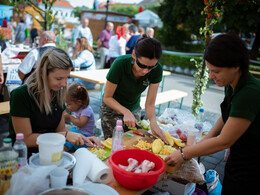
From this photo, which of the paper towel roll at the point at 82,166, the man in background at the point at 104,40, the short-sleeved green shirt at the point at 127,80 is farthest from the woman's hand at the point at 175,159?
the man in background at the point at 104,40

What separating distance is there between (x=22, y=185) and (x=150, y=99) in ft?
5.77

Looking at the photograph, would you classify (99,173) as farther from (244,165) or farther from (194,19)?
(194,19)

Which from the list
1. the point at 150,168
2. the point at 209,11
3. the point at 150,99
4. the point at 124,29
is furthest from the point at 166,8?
the point at 150,168

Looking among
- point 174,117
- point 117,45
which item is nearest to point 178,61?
point 117,45

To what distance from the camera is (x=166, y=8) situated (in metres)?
14.5

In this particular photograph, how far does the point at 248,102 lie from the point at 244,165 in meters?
0.49

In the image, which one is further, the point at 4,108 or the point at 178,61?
the point at 178,61

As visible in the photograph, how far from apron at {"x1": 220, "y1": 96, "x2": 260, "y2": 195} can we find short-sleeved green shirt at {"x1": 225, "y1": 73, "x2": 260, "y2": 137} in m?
0.09

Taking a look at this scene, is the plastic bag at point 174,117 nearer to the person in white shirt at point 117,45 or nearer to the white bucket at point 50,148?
the white bucket at point 50,148

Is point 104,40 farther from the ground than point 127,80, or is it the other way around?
point 104,40

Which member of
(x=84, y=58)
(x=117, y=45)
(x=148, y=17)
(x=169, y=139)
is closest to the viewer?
(x=169, y=139)

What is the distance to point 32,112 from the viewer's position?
1.98 m

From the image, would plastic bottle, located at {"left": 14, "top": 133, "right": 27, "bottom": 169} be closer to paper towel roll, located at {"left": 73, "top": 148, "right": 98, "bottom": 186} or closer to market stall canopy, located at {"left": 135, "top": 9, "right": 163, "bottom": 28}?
paper towel roll, located at {"left": 73, "top": 148, "right": 98, "bottom": 186}

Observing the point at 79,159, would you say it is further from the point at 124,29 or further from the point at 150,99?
the point at 124,29
